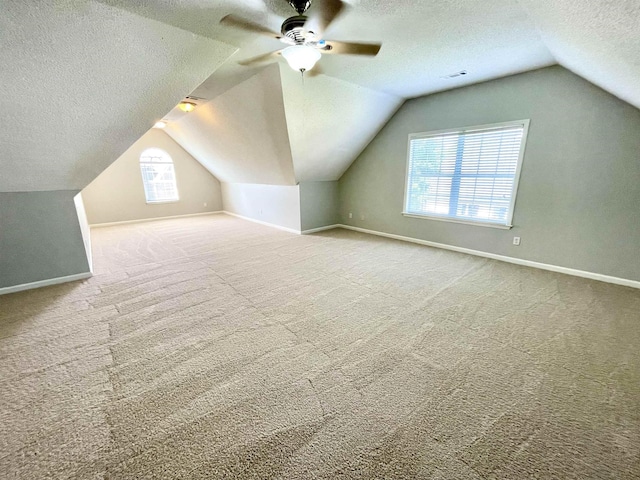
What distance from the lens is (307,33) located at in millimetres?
1853

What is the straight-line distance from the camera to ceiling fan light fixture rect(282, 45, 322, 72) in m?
1.96

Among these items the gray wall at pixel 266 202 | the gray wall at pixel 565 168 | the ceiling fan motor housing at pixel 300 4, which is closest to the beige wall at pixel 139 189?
the gray wall at pixel 266 202

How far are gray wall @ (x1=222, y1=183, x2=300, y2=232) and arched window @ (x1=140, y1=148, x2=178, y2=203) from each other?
1404 millimetres

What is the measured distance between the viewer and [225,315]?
2.42 m

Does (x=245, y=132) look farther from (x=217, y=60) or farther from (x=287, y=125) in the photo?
(x=217, y=60)

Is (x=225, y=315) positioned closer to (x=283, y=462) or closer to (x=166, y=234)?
(x=283, y=462)

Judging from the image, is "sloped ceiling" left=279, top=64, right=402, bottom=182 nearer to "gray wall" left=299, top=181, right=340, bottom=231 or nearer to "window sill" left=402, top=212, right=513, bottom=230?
"gray wall" left=299, top=181, right=340, bottom=231

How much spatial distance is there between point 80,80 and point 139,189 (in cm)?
542

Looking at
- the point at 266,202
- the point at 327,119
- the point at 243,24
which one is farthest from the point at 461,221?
the point at 266,202

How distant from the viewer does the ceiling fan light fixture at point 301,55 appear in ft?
6.41

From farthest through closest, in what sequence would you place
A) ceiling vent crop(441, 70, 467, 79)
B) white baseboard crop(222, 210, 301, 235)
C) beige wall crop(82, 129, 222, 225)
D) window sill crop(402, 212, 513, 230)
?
1. beige wall crop(82, 129, 222, 225)
2. white baseboard crop(222, 210, 301, 235)
3. window sill crop(402, 212, 513, 230)
4. ceiling vent crop(441, 70, 467, 79)

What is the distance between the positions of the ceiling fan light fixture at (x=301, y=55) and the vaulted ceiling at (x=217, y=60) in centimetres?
28

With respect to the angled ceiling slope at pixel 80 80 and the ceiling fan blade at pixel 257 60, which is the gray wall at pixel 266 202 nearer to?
the ceiling fan blade at pixel 257 60

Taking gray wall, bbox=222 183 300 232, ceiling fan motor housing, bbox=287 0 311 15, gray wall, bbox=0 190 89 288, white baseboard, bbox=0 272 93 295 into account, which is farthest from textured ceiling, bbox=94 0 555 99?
white baseboard, bbox=0 272 93 295
